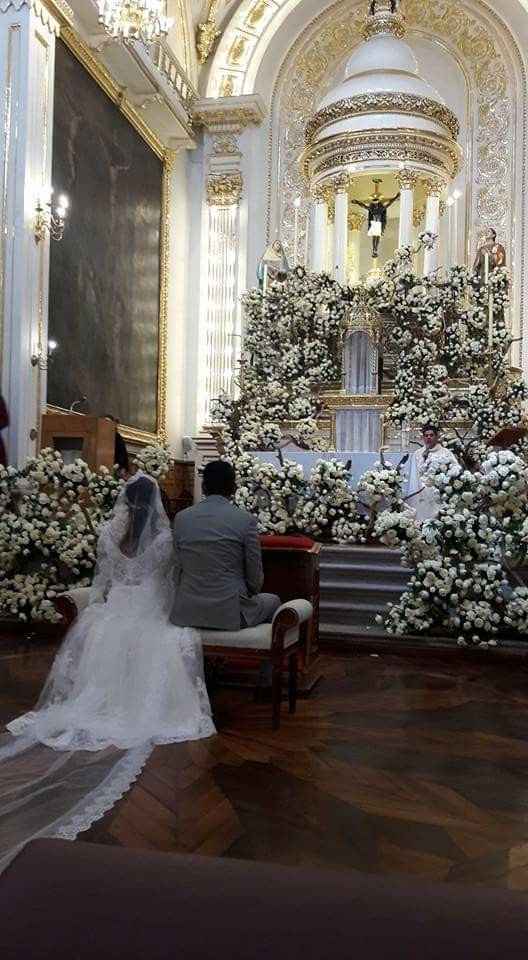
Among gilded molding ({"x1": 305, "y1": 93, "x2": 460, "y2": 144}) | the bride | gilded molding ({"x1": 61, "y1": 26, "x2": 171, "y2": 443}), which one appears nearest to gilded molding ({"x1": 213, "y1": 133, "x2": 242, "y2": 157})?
gilded molding ({"x1": 61, "y1": 26, "x2": 171, "y2": 443})

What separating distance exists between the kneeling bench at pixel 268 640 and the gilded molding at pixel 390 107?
9.03 meters

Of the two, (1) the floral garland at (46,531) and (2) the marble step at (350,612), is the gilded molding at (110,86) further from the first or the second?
(2) the marble step at (350,612)

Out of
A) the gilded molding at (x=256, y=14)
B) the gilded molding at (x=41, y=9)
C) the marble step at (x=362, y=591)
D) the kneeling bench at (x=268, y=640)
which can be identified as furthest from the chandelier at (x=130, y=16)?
the gilded molding at (x=256, y=14)

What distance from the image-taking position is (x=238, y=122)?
13.8 metres

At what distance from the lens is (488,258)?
1104 centimetres

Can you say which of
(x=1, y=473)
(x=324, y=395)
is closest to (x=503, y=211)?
(x=324, y=395)

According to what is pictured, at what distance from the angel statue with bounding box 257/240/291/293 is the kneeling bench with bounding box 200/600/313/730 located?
25.6 feet

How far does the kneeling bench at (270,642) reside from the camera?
398 centimetres

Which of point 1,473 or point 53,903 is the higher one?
point 1,473

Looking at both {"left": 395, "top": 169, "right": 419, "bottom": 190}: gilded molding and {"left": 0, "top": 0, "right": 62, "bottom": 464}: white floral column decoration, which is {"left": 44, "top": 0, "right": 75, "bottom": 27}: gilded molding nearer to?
{"left": 0, "top": 0, "right": 62, "bottom": 464}: white floral column decoration

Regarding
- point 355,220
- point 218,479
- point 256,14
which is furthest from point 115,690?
point 256,14

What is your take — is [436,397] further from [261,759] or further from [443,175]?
[261,759]

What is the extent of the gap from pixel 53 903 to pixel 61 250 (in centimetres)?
944

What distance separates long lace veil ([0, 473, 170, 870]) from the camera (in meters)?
2.71
